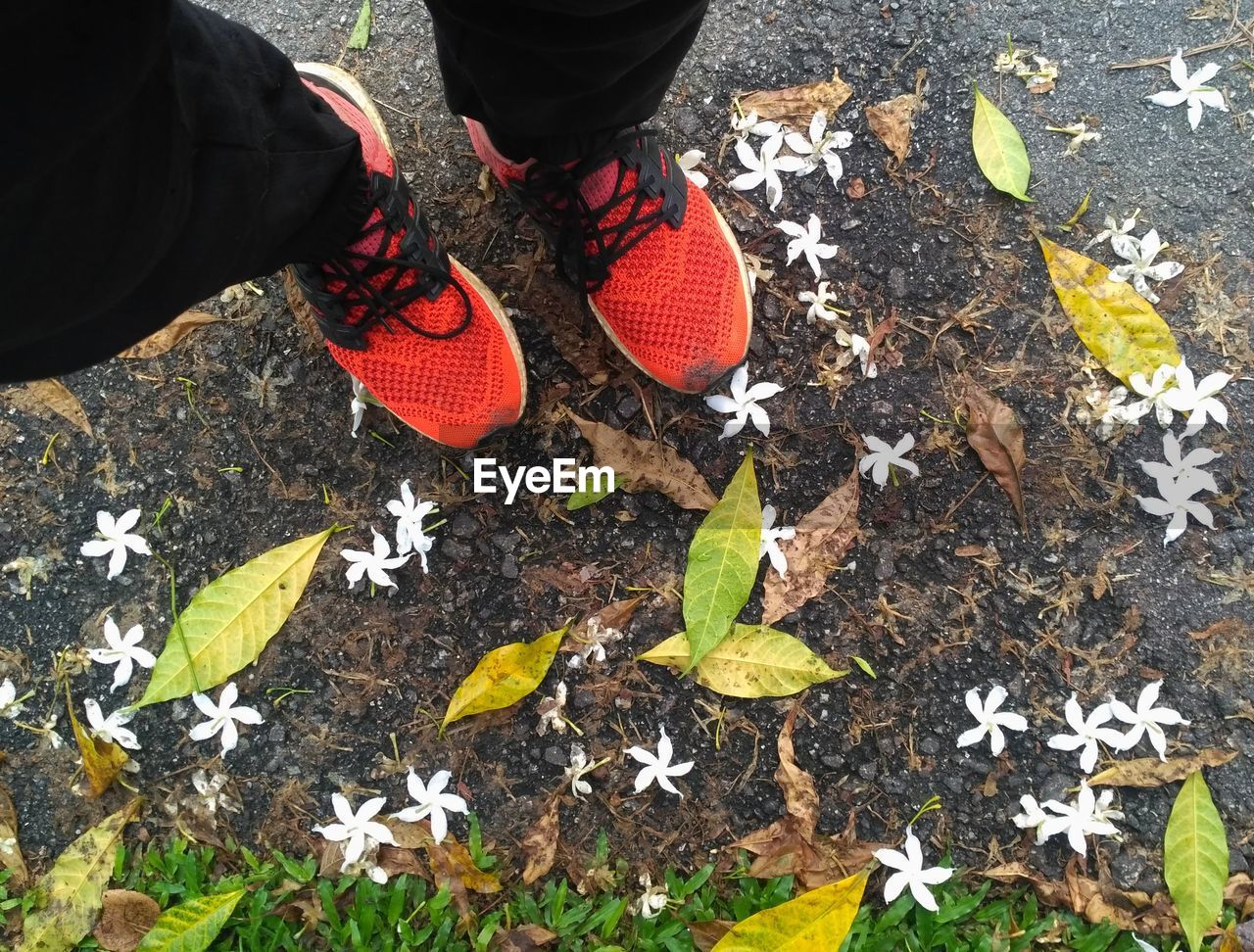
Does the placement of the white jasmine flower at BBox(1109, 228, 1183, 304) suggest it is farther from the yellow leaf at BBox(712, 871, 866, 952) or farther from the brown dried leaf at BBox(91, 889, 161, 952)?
the brown dried leaf at BBox(91, 889, 161, 952)

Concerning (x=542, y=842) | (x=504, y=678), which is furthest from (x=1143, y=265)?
(x=542, y=842)

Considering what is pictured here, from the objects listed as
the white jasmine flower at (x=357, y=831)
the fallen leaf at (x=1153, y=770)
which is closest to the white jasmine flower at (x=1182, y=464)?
the fallen leaf at (x=1153, y=770)

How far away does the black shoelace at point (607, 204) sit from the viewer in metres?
1.38

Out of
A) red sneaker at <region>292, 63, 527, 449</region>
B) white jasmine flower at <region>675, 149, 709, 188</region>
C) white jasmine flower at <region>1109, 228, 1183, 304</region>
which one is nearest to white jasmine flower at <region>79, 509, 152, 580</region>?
red sneaker at <region>292, 63, 527, 449</region>

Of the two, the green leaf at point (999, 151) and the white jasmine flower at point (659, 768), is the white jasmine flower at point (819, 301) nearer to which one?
the green leaf at point (999, 151)

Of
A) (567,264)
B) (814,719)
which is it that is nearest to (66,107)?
(567,264)

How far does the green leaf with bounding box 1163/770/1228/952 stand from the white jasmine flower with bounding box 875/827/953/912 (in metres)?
0.37

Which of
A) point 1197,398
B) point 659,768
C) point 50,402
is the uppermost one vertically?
point 1197,398

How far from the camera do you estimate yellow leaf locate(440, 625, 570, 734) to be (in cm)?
145

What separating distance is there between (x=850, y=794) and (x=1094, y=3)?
1644mm

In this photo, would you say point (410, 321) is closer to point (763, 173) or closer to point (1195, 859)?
point (763, 173)

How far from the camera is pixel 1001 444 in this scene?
Result: 1.48m

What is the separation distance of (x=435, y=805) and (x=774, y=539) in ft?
2.52

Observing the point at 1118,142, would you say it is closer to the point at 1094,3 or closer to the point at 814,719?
the point at 1094,3
